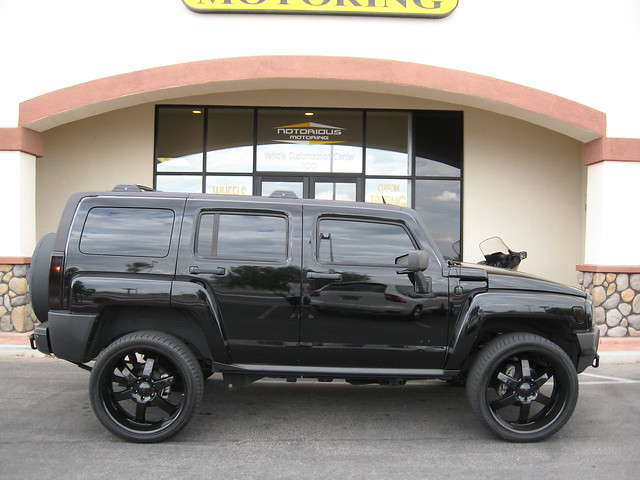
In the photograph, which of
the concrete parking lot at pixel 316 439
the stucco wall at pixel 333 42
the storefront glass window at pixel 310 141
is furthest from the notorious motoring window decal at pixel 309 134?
the concrete parking lot at pixel 316 439

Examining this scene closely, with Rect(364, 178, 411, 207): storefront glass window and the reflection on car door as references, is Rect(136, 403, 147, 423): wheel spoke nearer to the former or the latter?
the reflection on car door

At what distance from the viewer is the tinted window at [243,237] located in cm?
440

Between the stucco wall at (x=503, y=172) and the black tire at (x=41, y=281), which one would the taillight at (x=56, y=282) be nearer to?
the black tire at (x=41, y=281)

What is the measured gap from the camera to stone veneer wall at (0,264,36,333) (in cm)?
827

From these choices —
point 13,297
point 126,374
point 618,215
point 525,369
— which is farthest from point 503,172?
point 13,297

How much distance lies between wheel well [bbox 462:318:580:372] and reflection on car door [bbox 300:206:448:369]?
0.38m

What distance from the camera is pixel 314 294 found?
432 cm

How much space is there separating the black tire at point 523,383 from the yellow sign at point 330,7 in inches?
250

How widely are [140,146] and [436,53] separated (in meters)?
6.03

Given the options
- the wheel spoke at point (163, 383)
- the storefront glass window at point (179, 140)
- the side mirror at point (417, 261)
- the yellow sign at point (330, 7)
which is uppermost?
the yellow sign at point (330, 7)

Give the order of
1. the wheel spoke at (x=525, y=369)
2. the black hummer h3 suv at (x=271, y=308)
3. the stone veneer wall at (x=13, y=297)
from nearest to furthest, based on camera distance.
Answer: the black hummer h3 suv at (x=271, y=308), the wheel spoke at (x=525, y=369), the stone veneer wall at (x=13, y=297)

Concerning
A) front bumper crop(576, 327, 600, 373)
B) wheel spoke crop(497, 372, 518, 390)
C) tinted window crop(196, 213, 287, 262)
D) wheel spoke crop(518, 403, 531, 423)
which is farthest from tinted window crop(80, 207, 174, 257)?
front bumper crop(576, 327, 600, 373)

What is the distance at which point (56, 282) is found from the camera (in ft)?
14.1

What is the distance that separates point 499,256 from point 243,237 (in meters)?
5.08
